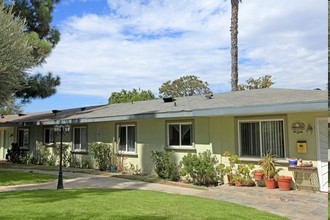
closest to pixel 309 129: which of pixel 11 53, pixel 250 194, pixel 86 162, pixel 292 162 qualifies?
pixel 292 162

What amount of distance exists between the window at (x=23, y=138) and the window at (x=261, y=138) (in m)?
16.7

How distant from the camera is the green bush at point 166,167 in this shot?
14.1 metres

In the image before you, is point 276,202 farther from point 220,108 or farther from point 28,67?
point 28,67

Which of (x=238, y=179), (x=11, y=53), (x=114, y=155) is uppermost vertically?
(x=11, y=53)

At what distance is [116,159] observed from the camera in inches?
683

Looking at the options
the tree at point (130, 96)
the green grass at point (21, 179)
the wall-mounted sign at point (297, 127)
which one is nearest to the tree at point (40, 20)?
the green grass at point (21, 179)

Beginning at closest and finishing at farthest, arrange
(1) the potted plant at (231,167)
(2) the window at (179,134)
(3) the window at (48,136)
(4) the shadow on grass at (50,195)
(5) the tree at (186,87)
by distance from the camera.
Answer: (4) the shadow on grass at (50,195), (1) the potted plant at (231,167), (2) the window at (179,134), (3) the window at (48,136), (5) the tree at (186,87)

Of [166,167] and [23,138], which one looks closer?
[166,167]

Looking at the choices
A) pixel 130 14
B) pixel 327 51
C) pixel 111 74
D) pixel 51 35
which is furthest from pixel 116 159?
pixel 111 74

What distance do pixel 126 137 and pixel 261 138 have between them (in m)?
7.22

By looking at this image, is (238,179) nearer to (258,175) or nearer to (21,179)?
(258,175)

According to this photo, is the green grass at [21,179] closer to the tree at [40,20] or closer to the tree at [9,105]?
the tree at [9,105]

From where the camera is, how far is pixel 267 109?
35.4 feet

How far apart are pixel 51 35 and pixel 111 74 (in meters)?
16.0
